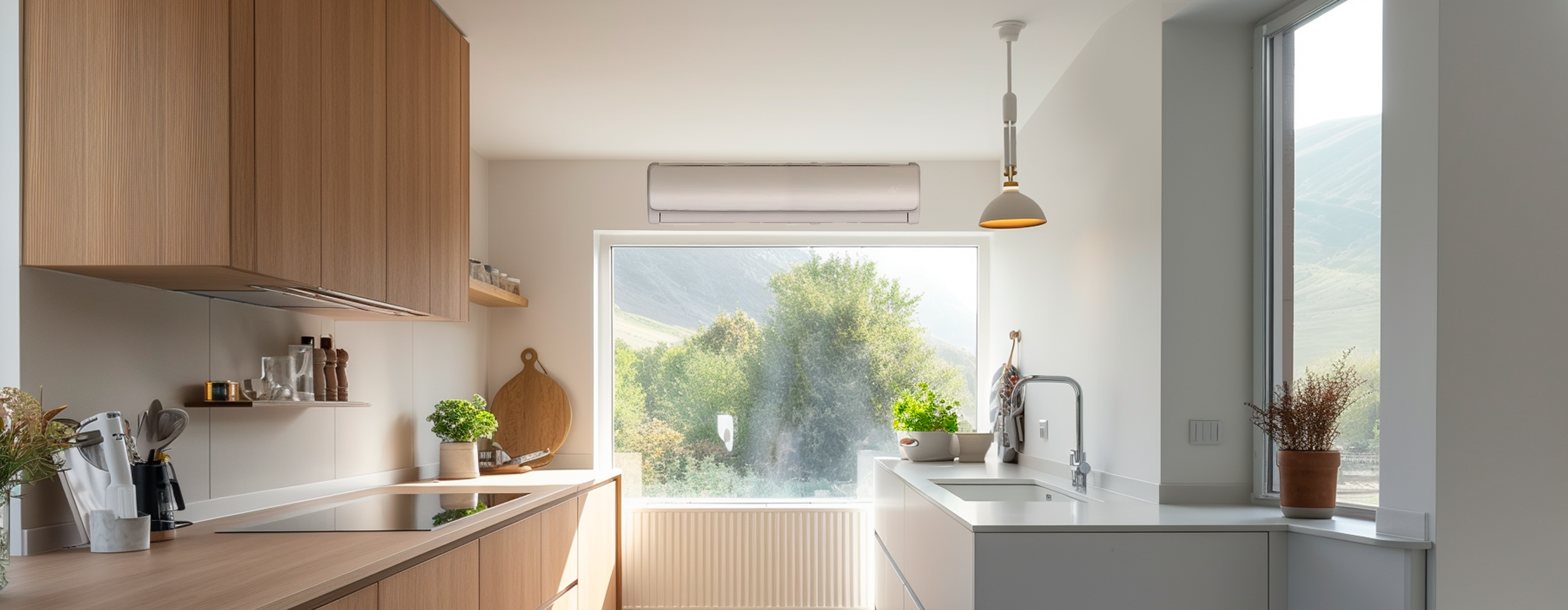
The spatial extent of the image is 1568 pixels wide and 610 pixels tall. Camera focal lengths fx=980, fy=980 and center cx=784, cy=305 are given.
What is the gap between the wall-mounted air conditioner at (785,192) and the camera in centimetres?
484

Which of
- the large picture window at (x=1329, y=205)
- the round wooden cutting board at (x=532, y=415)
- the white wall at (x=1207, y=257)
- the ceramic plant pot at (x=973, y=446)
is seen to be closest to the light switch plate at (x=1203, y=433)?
the white wall at (x=1207, y=257)

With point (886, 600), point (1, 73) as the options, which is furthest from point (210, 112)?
point (886, 600)

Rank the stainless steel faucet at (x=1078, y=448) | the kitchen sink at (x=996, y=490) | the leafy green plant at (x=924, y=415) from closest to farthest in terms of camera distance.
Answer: the stainless steel faucet at (x=1078, y=448), the kitchen sink at (x=996, y=490), the leafy green plant at (x=924, y=415)

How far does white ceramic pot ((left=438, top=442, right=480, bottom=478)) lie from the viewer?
407cm

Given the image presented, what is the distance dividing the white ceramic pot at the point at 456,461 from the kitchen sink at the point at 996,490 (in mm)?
1952

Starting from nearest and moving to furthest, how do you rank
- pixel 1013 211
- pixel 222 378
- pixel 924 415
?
pixel 222 378 < pixel 1013 211 < pixel 924 415

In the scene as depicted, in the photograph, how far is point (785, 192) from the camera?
4852 mm

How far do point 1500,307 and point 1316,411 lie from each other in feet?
1.51

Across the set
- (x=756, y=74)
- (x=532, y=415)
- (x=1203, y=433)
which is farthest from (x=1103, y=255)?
(x=532, y=415)

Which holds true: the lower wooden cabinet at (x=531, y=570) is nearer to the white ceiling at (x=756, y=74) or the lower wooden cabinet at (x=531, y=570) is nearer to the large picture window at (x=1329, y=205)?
the white ceiling at (x=756, y=74)

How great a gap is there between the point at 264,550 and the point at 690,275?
3299mm

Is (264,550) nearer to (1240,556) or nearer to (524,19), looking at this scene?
(524,19)

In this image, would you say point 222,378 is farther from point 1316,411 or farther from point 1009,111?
point 1316,411

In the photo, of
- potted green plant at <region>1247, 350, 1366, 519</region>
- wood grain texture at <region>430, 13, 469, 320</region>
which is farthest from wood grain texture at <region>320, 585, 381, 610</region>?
potted green plant at <region>1247, 350, 1366, 519</region>
